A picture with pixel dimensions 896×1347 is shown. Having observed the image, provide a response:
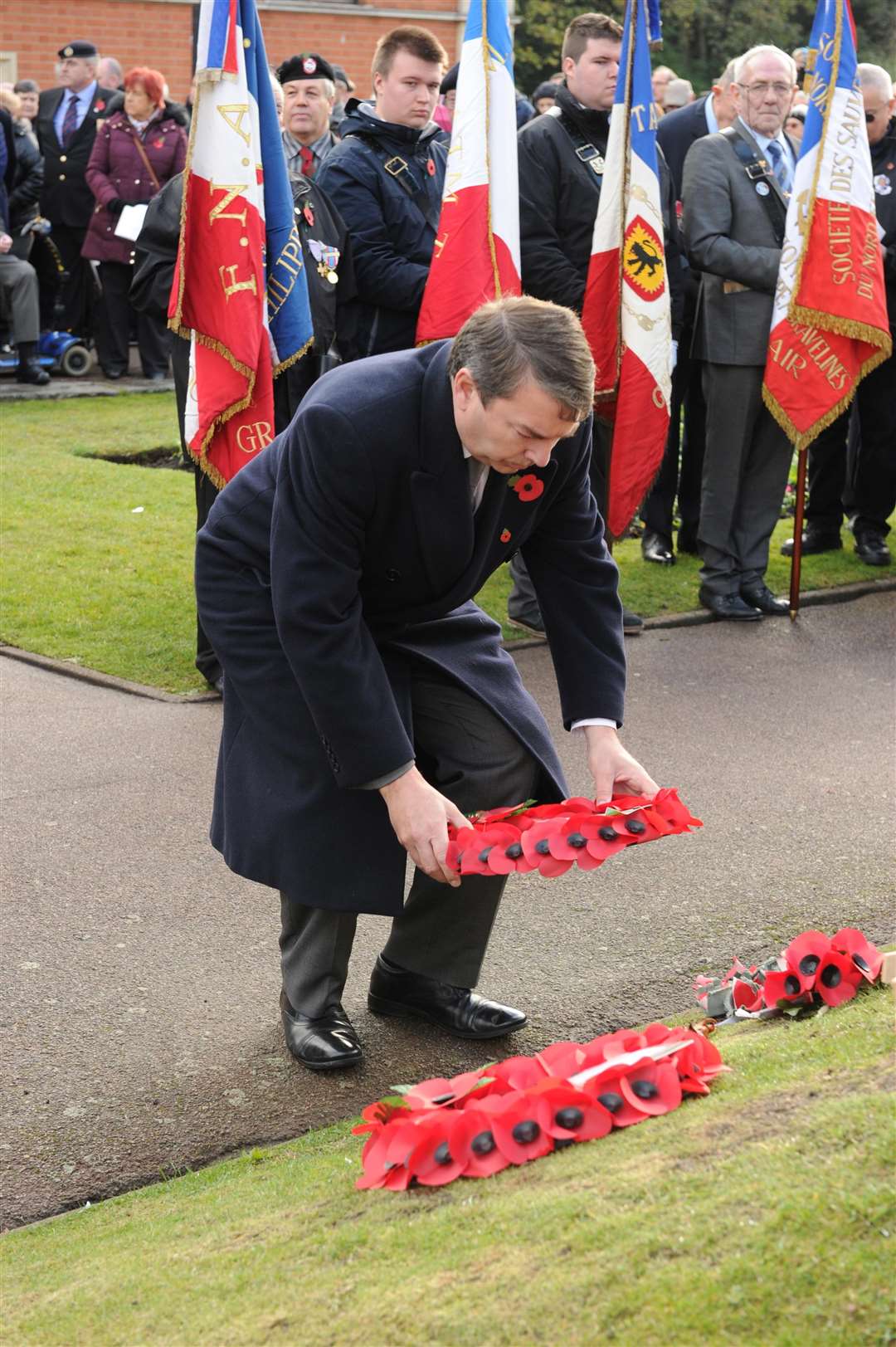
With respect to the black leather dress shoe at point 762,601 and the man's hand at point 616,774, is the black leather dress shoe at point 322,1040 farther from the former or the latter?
the black leather dress shoe at point 762,601

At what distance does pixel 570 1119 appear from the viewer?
2.96 m

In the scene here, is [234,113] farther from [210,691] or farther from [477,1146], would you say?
[477,1146]

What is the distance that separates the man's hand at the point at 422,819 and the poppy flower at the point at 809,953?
2.82 ft

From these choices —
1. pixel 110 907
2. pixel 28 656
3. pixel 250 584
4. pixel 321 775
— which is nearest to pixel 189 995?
pixel 110 907

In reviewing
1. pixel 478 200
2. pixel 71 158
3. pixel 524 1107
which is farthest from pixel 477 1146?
pixel 71 158

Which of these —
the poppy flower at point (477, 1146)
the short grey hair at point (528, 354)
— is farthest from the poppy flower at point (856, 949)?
the short grey hair at point (528, 354)

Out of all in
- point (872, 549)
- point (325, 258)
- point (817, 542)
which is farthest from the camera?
point (817, 542)

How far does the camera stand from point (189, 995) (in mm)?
4227

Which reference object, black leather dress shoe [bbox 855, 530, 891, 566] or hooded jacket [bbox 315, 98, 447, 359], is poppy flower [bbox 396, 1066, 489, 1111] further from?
black leather dress shoe [bbox 855, 530, 891, 566]

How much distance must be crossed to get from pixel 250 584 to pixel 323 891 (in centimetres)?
72

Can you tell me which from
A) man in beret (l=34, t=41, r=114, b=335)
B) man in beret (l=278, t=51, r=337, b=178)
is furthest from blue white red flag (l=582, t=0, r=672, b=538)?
man in beret (l=34, t=41, r=114, b=335)

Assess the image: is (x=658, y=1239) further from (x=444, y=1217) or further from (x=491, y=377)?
(x=491, y=377)

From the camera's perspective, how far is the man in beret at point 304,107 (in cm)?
730

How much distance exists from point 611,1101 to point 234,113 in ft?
15.4
